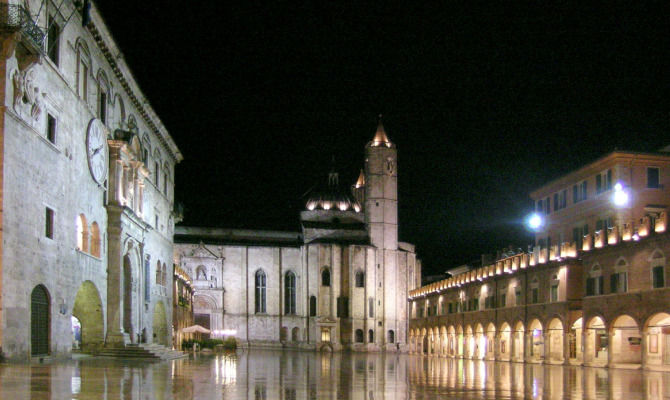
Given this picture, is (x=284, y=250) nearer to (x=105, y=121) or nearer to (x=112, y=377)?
(x=105, y=121)

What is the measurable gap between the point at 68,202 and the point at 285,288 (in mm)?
63695

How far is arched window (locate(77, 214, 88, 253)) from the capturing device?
97.3 feet

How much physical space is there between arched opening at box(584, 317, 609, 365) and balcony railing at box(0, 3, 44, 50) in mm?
29908

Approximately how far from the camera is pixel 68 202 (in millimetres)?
27453

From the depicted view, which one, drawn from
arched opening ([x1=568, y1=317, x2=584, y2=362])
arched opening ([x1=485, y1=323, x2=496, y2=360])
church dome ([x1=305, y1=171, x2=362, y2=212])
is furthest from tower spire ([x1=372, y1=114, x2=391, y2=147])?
arched opening ([x1=568, y1=317, x2=584, y2=362])

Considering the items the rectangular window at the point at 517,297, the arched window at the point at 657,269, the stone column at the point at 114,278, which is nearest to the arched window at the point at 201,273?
the rectangular window at the point at 517,297

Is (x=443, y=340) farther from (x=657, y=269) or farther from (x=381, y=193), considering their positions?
(x=657, y=269)

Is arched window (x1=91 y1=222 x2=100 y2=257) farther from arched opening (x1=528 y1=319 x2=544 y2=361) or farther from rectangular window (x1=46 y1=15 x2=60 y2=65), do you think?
arched opening (x1=528 y1=319 x2=544 y2=361)

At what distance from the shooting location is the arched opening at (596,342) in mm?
39094

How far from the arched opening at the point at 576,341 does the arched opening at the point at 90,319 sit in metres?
24.5

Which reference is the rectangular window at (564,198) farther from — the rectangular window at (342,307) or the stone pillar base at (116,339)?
the rectangular window at (342,307)

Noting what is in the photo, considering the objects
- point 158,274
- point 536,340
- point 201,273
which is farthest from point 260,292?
point 536,340

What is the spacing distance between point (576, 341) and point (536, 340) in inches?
200

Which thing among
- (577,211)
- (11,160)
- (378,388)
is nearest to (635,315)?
(577,211)
